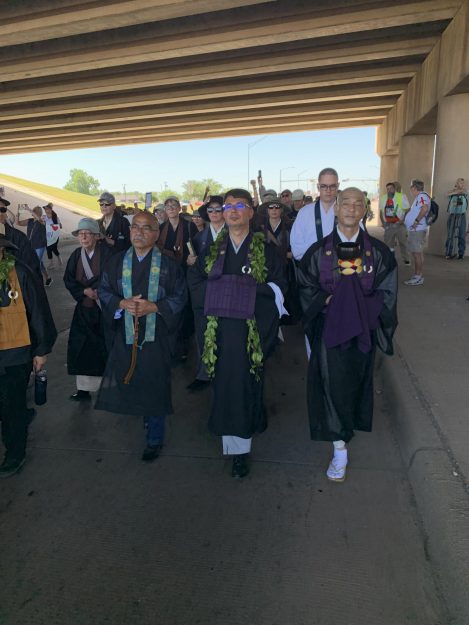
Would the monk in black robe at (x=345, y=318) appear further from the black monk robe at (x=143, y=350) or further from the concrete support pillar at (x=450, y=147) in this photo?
the concrete support pillar at (x=450, y=147)

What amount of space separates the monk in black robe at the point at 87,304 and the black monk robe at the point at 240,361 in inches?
59.2

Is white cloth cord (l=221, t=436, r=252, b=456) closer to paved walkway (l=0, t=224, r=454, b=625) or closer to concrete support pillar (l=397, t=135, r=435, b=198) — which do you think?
paved walkway (l=0, t=224, r=454, b=625)

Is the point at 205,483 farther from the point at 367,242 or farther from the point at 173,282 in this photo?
the point at 367,242

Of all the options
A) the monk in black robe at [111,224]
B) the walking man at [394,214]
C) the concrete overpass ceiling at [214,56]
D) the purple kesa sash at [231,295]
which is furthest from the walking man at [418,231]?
the purple kesa sash at [231,295]

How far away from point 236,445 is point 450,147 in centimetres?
1057

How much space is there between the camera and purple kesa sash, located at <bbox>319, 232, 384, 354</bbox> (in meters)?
2.68

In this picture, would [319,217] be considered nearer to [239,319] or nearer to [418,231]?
[239,319]

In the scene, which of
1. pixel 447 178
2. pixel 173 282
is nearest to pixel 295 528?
pixel 173 282

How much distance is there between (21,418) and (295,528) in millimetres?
2128

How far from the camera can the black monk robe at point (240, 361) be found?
2.97 m

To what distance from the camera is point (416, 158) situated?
15.7 meters

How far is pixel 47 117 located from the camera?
Answer: 21844 mm

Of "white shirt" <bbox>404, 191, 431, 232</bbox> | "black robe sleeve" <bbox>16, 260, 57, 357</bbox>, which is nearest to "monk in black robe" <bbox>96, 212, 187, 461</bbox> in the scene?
"black robe sleeve" <bbox>16, 260, 57, 357</bbox>

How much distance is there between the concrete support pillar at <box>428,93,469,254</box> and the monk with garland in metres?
9.74
